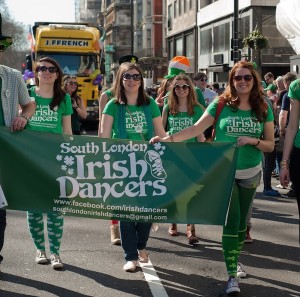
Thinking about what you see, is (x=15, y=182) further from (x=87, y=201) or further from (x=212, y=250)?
(x=212, y=250)

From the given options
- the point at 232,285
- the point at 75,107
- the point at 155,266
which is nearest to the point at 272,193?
the point at 75,107

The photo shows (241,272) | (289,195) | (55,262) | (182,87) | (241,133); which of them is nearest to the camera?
(241,133)

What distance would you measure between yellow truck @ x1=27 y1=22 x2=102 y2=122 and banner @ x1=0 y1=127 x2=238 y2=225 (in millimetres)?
19263

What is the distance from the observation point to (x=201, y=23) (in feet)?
162

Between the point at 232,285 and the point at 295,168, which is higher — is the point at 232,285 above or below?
below

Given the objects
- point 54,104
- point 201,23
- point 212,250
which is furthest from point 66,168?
point 201,23

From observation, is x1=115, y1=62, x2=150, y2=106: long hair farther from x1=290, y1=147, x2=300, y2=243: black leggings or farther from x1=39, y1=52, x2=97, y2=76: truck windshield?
x1=39, y1=52, x2=97, y2=76: truck windshield

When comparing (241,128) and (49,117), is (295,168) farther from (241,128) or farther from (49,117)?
(49,117)

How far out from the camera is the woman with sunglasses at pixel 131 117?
647 cm

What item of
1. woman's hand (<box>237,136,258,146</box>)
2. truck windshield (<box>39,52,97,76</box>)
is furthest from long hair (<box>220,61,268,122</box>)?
truck windshield (<box>39,52,97,76</box>)

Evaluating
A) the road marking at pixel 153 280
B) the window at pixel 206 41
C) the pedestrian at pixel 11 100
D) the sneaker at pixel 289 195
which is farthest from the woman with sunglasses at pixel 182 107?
the window at pixel 206 41

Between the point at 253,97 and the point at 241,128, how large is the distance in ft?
0.90

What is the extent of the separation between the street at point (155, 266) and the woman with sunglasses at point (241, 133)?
1.50 ft

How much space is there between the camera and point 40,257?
6.71 m
